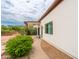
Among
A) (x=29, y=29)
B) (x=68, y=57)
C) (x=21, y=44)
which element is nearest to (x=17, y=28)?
(x=29, y=29)

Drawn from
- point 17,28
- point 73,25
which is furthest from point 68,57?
point 17,28

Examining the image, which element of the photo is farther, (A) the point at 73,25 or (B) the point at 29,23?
(B) the point at 29,23

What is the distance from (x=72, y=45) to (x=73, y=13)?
1.32m

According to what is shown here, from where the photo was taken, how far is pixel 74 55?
14.5 feet

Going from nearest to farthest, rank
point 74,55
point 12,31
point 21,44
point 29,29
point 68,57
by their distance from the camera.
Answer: point 74,55, point 68,57, point 21,44, point 29,29, point 12,31

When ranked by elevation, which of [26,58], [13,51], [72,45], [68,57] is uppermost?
[72,45]

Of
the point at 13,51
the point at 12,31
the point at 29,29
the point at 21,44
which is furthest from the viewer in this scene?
the point at 12,31

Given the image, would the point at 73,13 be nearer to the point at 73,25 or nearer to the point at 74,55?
the point at 73,25

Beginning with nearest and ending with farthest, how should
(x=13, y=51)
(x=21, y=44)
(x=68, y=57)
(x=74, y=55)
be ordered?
(x=74, y=55) < (x=68, y=57) < (x=13, y=51) < (x=21, y=44)

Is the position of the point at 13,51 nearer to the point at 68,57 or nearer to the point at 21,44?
the point at 21,44

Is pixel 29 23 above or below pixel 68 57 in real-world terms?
above

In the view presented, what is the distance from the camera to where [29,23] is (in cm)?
2819

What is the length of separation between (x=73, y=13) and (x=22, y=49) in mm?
5305

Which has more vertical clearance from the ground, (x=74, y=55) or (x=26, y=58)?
(x=74, y=55)
